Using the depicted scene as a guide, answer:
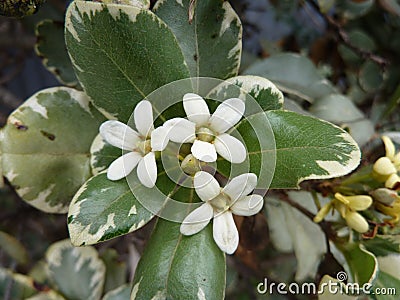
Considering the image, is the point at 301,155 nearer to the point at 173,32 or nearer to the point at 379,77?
the point at 173,32

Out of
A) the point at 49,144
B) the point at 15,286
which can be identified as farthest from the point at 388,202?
the point at 15,286

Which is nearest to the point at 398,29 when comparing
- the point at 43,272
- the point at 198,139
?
the point at 198,139

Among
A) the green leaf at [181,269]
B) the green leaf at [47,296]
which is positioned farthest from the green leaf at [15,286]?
the green leaf at [181,269]

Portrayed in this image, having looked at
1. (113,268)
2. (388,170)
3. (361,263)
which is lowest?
(113,268)

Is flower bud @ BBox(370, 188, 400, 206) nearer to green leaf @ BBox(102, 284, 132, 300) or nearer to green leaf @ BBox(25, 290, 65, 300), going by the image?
green leaf @ BBox(102, 284, 132, 300)

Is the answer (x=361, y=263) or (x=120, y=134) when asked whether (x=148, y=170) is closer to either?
(x=120, y=134)

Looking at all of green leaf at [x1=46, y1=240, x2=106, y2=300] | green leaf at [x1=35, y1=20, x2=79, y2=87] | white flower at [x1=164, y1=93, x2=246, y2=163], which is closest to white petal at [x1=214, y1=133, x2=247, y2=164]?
white flower at [x1=164, y1=93, x2=246, y2=163]
